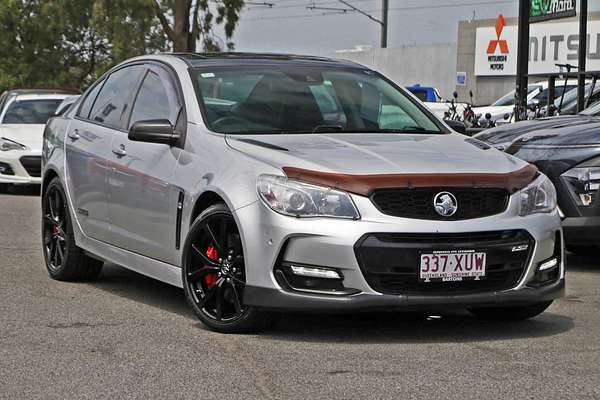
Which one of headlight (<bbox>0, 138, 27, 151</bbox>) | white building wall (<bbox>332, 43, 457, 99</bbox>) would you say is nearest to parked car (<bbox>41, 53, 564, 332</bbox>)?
headlight (<bbox>0, 138, 27, 151</bbox>)

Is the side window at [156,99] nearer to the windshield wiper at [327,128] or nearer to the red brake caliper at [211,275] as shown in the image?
the windshield wiper at [327,128]

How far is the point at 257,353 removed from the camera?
20.9 ft

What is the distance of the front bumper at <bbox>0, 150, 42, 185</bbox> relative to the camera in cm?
1798

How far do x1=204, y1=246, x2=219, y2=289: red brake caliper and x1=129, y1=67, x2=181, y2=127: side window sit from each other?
1.00 meters

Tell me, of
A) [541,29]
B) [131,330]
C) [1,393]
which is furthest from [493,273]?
[541,29]

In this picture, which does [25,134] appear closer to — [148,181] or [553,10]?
[553,10]

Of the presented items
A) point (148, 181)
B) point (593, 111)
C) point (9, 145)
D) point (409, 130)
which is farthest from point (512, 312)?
point (9, 145)

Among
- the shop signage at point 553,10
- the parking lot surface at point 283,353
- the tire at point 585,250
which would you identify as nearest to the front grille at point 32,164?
the shop signage at point 553,10

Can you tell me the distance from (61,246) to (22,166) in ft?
30.4

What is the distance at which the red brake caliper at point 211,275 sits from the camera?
6906 millimetres

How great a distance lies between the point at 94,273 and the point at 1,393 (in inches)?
135

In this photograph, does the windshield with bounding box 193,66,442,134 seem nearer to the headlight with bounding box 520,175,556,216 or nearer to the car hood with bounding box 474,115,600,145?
the headlight with bounding box 520,175,556,216

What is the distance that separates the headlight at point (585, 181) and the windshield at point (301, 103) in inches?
79.1

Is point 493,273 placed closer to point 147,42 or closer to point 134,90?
point 134,90
